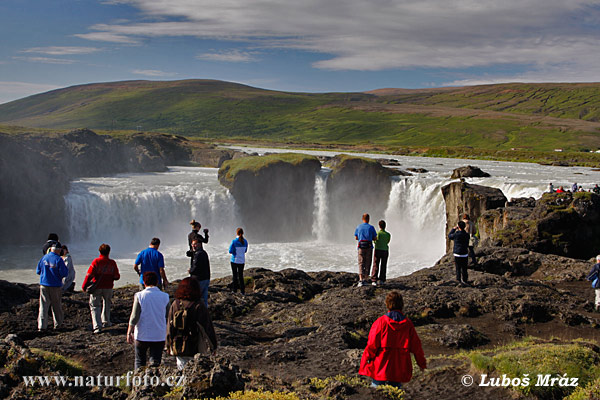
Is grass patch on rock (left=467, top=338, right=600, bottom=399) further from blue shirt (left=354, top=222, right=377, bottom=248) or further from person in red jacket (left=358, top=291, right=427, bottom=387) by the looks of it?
blue shirt (left=354, top=222, right=377, bottom=248)

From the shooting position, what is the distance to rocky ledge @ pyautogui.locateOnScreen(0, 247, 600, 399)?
841 centimetres

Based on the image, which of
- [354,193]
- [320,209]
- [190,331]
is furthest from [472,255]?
[320,209]

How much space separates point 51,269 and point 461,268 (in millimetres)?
13335

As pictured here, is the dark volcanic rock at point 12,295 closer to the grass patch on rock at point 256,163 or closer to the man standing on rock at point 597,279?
the man standing on rock at point 597,279

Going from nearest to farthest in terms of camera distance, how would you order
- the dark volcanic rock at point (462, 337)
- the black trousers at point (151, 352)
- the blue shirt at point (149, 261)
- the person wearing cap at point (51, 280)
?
the black trousers at point (151, 352), the blue shirt at point (149, 261), the dark volcanic rock at point (462, 337), the person wearing cap at point (51, 280)

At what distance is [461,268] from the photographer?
59.9ft

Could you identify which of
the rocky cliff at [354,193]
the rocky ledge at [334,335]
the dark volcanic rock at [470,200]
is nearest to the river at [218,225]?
the rocky cliff at [354,193]

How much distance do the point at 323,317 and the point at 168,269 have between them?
24.3m

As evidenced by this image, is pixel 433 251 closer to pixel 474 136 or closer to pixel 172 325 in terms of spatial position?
pixel 172 325

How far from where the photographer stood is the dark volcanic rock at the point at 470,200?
34062 millimetres

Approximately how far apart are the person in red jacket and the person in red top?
7412 millimetres

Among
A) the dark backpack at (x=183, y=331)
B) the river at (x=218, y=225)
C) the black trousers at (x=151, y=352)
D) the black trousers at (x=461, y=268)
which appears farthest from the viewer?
the river at (x=218, y=225)

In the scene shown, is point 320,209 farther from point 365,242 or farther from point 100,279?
point 100,279

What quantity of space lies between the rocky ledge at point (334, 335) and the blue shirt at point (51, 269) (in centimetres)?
144
